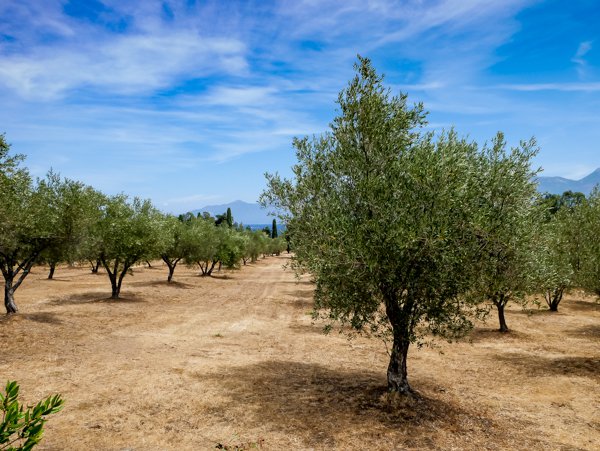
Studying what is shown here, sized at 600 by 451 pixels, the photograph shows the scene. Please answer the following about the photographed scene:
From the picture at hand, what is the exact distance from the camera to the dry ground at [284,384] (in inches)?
564

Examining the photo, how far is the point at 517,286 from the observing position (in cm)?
1903

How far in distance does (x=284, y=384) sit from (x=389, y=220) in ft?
34.4

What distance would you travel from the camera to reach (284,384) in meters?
19.6

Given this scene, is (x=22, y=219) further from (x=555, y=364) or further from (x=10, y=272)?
(x=555, y=364)

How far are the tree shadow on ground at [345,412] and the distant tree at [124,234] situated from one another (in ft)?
87.2

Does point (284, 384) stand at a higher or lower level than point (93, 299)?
lower

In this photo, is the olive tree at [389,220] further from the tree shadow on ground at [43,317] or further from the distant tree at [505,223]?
the tree shadow on ground at [43,317]

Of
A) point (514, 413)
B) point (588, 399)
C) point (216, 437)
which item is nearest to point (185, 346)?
point (216, 437)

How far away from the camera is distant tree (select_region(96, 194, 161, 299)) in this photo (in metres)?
41.2

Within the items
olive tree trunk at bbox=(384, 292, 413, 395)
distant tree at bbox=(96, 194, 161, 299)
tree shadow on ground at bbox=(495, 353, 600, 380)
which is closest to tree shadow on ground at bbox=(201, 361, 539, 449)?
olive tree trunk at bbox=(384, 292, 413, 395)

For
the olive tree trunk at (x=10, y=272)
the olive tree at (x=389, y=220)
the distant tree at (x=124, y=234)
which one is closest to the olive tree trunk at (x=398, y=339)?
the olive tree at (x=389, y=220)

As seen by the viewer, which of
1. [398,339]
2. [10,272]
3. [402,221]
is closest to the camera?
[402,221]

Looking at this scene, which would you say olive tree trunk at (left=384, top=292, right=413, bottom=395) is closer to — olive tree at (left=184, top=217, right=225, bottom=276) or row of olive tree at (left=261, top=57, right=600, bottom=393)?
row of olive tree at (left=261, top=57, right=600, bottom=393)

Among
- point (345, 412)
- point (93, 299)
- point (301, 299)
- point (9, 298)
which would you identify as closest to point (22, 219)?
point (9, 298)
